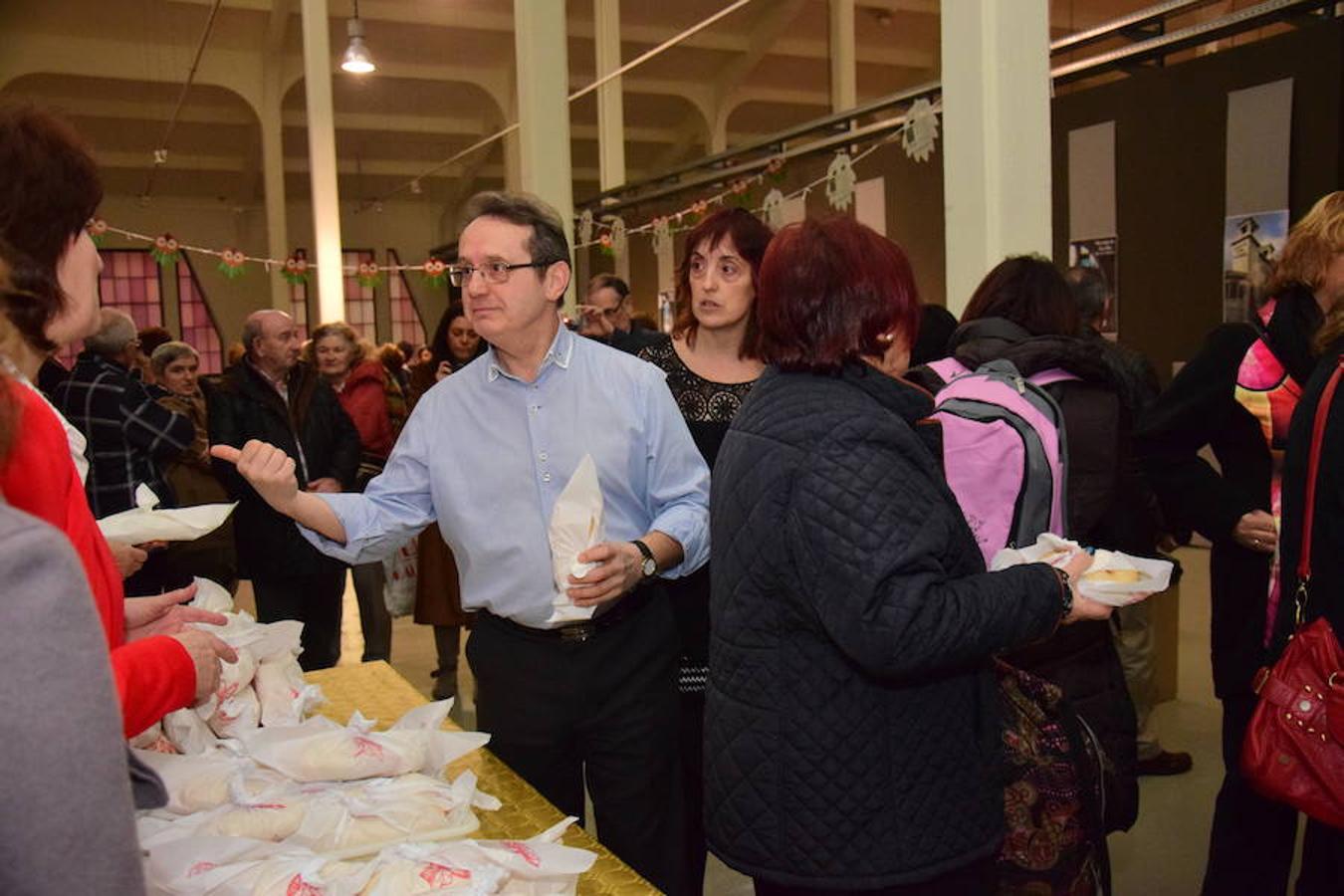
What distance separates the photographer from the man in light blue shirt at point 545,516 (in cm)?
216

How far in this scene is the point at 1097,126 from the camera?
22.1 feet

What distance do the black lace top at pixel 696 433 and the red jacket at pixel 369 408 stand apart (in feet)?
10.3

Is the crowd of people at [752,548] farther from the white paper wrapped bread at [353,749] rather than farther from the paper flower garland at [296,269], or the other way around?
the paper flower garland at [296,269]

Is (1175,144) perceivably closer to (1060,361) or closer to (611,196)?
(1060,361)

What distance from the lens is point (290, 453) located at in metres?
4.52

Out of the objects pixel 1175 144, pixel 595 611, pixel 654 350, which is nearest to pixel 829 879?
pixel 595 611

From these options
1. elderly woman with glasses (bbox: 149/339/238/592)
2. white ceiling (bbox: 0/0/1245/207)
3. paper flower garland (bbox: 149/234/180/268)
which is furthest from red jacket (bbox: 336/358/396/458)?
white ceiling (bbox: 0/0/1245/207)

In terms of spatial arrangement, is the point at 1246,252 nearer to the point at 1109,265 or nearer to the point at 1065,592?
the point at 1109,265

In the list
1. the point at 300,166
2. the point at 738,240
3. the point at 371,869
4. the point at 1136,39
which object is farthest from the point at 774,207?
the point at 300,166

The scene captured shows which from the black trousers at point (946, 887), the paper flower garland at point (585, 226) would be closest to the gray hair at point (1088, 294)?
the black trousers at point (946, 887)

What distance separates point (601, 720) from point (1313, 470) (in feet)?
4.62

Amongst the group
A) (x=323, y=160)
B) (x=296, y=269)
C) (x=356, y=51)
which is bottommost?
(x=296, y=269)

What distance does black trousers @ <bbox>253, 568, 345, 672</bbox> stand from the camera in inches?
176

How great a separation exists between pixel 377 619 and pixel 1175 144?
5.11 meters
